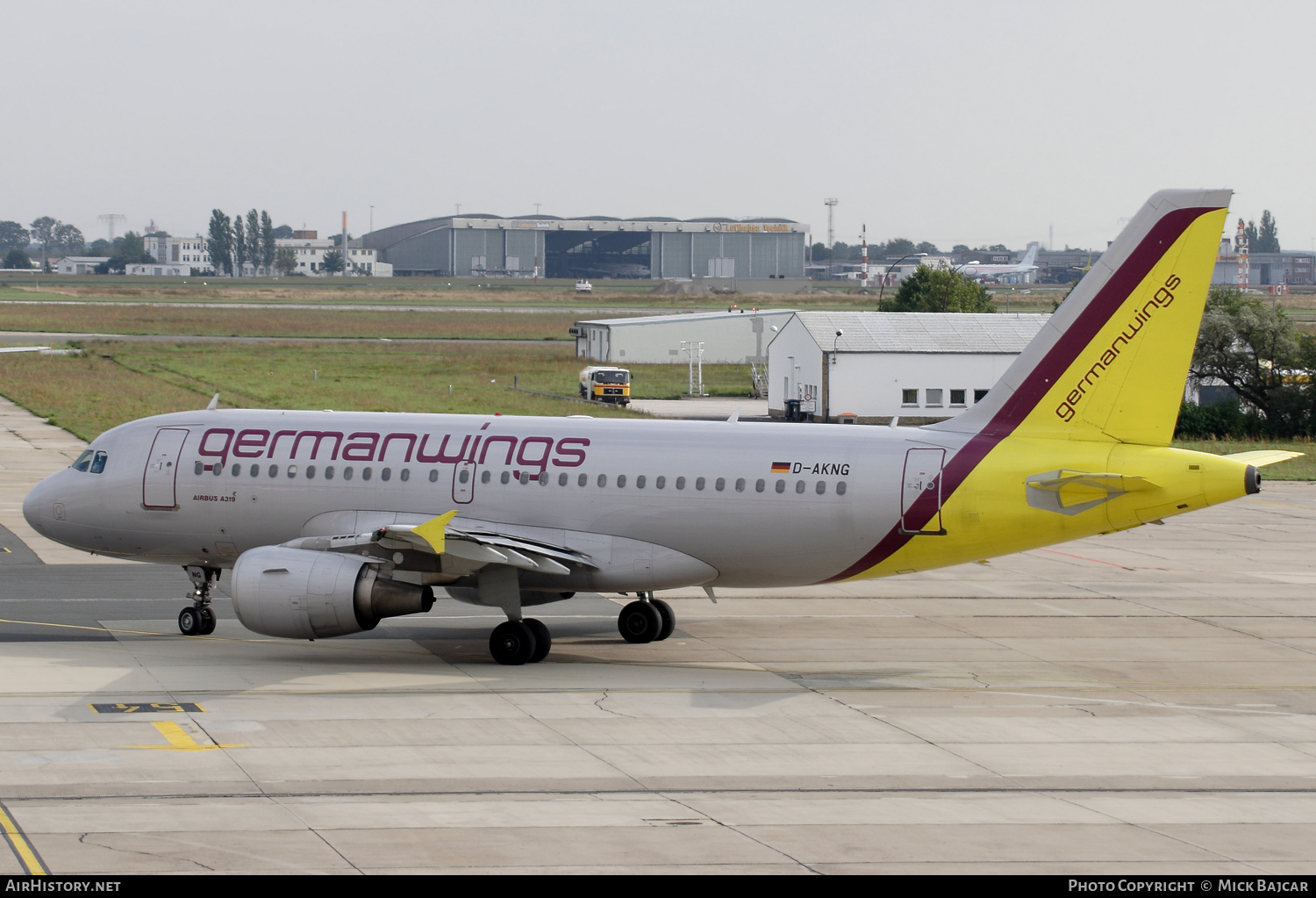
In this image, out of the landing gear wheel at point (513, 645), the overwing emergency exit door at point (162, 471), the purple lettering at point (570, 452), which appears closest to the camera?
the landing gear wheel at point (513, 645)

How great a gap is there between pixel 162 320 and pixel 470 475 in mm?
136965

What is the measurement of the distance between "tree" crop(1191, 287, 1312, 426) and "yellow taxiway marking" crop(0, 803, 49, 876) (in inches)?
2822

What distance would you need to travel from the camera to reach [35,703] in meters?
22.8

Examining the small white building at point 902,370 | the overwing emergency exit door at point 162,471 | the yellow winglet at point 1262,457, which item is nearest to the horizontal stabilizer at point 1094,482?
the yellow winglet at point 1262,457

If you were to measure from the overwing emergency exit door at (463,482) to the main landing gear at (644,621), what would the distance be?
13.4 feet

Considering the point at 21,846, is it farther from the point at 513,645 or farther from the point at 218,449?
the point at 218,449

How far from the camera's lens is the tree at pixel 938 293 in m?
113

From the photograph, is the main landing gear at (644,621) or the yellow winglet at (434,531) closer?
the yellow winglet at (434,531)

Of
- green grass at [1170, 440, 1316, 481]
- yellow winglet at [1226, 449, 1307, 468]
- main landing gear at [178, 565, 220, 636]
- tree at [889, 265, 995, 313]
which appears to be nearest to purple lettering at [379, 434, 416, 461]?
main landing gear at [178, 565, 220, 636]

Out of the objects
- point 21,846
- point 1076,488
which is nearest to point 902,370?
point 1076,488

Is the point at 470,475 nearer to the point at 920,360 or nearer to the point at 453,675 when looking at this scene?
the point at 453,675

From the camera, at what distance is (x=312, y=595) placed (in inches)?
1008

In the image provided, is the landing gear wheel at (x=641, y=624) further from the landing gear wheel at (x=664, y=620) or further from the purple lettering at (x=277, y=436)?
the purple lettering at (x=277, y=436)

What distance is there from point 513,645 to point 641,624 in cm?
343
